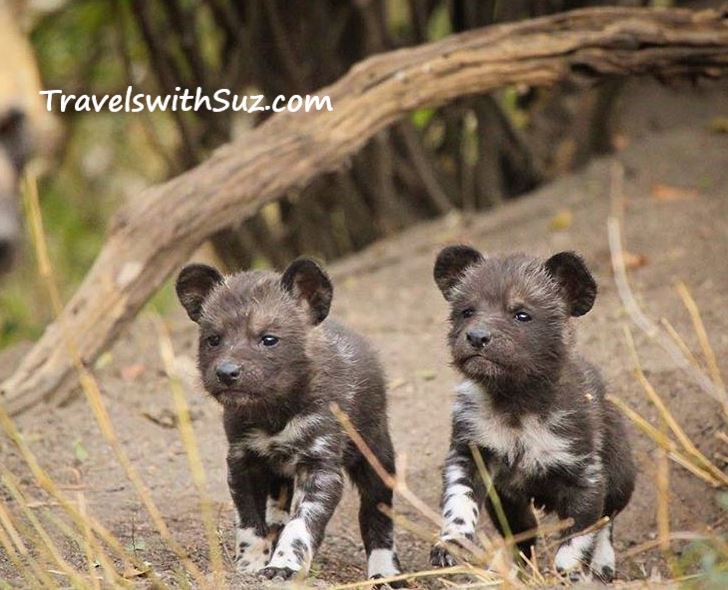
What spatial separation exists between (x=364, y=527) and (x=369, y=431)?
16.9 inches

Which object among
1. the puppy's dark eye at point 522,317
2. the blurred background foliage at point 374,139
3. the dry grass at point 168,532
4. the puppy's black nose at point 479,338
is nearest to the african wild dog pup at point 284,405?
the dry grass at point 168,532

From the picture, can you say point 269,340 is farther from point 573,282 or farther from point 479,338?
point 573,282

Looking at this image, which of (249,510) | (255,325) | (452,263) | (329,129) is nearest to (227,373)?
(255,325)

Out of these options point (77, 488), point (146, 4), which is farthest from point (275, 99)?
point (77, 488)

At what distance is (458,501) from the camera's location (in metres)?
5.79

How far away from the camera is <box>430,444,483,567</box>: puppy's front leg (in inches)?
221

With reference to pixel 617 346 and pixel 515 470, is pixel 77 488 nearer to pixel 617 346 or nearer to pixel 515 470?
pixel 515 470

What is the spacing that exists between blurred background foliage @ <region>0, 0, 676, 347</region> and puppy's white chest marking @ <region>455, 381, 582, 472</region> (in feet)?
17.9

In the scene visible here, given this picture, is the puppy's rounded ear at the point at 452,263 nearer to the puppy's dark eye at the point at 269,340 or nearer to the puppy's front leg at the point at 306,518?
the puppy's dark eye at the point at 269,340

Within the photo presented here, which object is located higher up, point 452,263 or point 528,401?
point 452,263

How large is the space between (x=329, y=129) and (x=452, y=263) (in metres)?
2.28

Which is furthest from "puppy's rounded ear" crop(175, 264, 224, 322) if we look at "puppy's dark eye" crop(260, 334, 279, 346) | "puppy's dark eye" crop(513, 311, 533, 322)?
"puppy's dark eye" crop(513, 311, 533, 322)

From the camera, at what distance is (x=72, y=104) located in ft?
45.1

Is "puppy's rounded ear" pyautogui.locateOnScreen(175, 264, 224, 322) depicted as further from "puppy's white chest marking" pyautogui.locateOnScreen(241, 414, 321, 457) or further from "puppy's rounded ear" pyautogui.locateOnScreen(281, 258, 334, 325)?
"puppy's white chest marking" pyautogui.locateOnScreen(241, 414, 321, 457)
